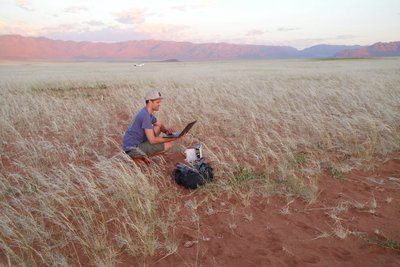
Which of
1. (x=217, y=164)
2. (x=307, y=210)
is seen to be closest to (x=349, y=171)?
(x=307, y=210)

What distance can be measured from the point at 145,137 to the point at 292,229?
3.10 meters

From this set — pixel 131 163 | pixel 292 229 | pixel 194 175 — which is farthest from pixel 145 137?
pixel 292 229

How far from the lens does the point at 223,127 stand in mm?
8367

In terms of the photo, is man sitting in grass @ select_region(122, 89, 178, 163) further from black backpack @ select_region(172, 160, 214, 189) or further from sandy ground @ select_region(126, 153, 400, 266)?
sandy ground @ select_region(126, 153, 400, 266)

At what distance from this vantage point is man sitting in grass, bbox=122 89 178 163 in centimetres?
568

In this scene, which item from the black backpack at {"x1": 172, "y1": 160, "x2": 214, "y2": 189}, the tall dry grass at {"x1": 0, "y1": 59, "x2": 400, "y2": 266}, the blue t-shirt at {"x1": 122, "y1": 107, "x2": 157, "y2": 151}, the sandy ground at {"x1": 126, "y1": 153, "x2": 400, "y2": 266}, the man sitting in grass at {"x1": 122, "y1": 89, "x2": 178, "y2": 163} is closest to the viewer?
the sandy ground at {"x1": 126, "y1": 153, "x2": 400, "y2": 266}

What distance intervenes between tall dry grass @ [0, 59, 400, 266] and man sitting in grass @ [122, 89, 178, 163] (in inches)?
10.9

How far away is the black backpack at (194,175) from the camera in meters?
4.90

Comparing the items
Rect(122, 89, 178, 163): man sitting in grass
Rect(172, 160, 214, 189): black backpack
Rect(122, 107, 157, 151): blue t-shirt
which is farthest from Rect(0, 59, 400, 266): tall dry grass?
Rect(122, 107, 157, 151): blue t-shirt

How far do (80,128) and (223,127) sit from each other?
11.7 ft

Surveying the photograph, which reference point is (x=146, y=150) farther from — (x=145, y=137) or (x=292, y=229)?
(x=292, y=229)

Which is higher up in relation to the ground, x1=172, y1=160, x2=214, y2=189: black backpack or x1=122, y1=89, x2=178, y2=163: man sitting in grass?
x1=122, y1=89, x2=178, y2=163: man sitting in grass

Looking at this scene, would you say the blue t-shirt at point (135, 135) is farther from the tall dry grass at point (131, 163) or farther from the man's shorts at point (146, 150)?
the tall dry grass at point (131, 163)

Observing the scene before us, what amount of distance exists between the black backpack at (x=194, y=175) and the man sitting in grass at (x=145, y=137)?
0.87 meters
